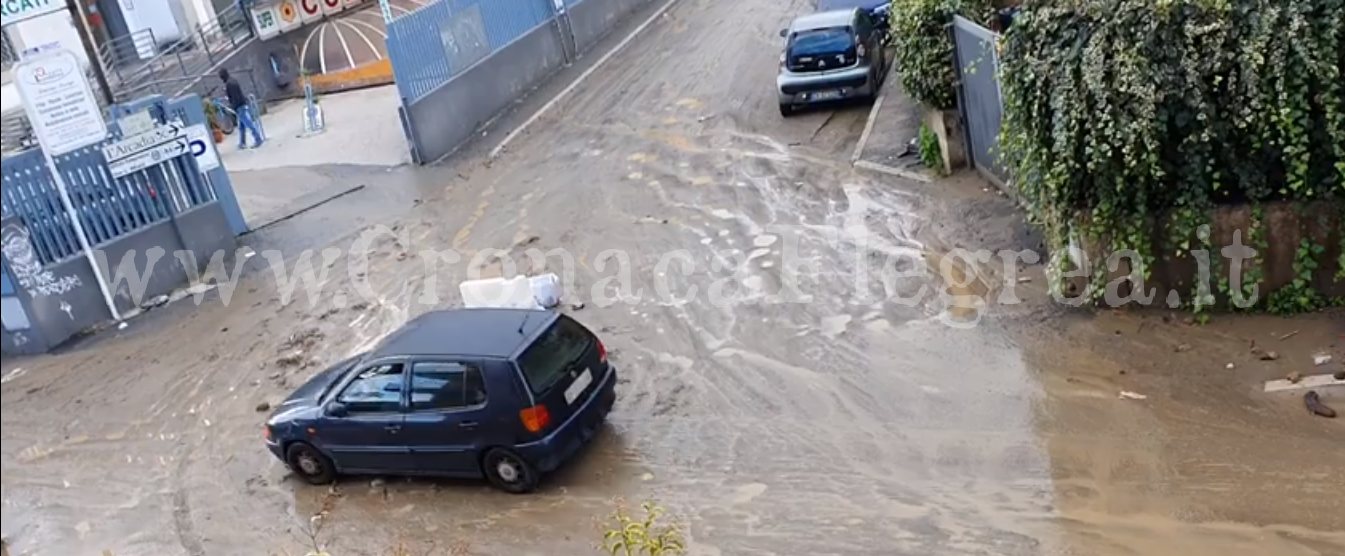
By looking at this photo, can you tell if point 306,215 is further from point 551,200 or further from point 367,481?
point 367,481

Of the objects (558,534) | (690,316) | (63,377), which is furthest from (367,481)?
(63,377)

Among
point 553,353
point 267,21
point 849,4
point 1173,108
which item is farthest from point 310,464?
point 267,21

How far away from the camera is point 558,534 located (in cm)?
843

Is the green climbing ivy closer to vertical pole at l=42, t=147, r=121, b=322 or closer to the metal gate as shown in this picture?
the metal gate

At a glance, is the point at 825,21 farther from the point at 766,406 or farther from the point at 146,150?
the point at 766,406

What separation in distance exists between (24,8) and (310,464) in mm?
7838

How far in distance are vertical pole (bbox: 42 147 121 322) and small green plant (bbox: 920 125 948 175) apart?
35.1 feet

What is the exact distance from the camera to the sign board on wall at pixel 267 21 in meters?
29.8

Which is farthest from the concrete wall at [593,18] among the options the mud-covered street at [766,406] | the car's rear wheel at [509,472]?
the car's rear wheel at [509,472]

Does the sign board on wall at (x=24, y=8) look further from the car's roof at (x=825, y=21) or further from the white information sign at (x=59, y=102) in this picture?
the car's roof at (x=825, y=21)

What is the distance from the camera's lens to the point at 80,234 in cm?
1433

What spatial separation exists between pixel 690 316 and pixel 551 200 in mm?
5244

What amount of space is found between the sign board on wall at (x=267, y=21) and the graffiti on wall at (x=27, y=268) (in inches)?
676

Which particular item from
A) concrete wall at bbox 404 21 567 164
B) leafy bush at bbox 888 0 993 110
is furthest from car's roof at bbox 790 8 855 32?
concrete wall at bbox 404 21 567 164
